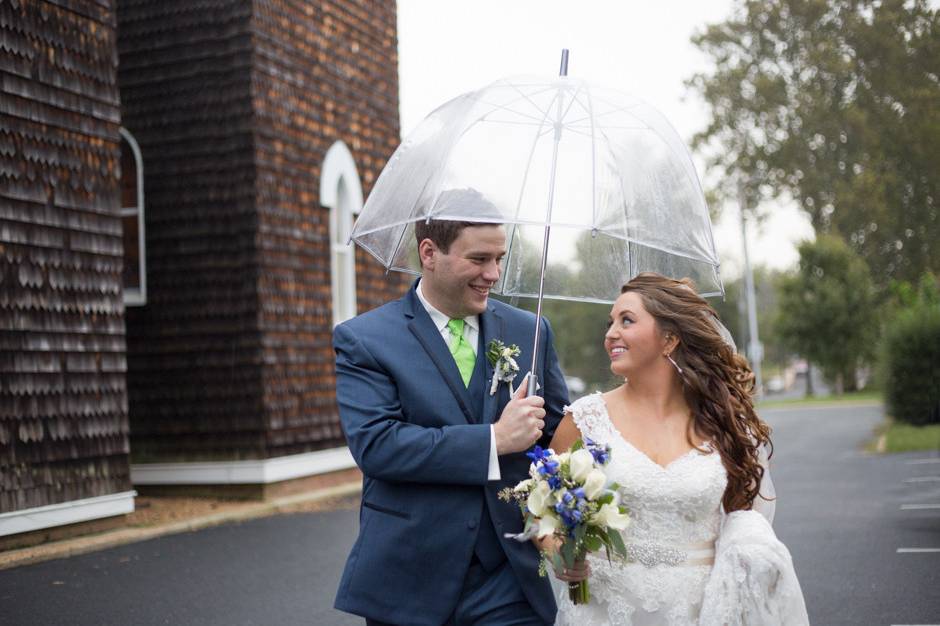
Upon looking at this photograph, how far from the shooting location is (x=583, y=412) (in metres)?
3.78

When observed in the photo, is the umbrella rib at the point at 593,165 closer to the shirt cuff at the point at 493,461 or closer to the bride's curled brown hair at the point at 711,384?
the bride's curled brown hair at the point at 711,384

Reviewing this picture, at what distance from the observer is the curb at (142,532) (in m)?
8.75

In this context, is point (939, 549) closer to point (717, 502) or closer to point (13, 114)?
point (717, 502)

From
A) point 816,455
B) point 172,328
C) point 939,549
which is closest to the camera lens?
point 939,549

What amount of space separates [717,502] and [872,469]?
1265 cm

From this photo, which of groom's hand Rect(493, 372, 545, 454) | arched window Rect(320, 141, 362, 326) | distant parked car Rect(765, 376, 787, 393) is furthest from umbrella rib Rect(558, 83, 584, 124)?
distant parked car Rect(765, 376, 787, 393)

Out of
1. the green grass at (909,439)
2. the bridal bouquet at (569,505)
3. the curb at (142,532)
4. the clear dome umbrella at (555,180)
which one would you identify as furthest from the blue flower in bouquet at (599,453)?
the green grass at (909,439)

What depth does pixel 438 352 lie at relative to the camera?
133 inches

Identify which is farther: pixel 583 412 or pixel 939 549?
pixel 939 549

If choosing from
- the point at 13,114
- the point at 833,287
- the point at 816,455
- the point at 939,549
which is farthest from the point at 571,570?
the point at 833,287

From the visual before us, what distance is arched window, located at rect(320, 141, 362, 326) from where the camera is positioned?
1434 cm

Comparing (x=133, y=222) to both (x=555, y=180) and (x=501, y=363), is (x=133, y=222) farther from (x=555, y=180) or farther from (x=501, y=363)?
(x=501, y=363)

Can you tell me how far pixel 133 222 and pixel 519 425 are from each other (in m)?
11.1

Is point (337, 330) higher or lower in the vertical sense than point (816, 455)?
higher
